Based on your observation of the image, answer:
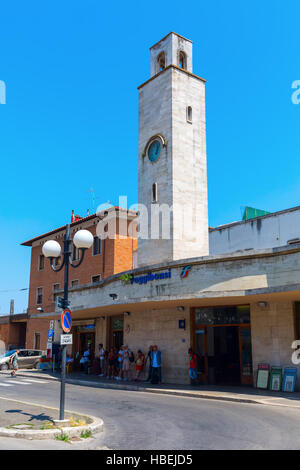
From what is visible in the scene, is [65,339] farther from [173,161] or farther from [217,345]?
[173,161]

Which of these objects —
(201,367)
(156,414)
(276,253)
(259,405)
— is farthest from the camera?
(201,367)

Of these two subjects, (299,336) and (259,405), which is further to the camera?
(299,336)

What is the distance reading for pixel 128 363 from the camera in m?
21.4

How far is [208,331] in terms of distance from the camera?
19.1 m

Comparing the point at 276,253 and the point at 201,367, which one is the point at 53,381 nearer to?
the point at 201,367

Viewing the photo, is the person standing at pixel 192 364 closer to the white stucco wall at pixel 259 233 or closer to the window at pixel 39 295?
the white stucco wall at pixel 259 233

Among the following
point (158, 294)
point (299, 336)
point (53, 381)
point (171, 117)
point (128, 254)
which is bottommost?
point (53, 381)

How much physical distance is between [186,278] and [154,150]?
9039 mm

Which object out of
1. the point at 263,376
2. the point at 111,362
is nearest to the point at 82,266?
the point at 111,362

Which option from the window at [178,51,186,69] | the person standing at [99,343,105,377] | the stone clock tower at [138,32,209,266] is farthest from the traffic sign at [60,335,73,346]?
the window at [178,51,186,69]

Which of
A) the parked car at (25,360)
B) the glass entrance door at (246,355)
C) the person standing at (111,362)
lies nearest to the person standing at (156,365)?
the person standing at (111,362)

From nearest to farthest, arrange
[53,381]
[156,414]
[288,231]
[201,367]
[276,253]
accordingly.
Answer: [156,414] < [276,253] < [201,367] < [53,381] < [288,231]

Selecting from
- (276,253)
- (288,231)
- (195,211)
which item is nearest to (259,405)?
(276,253)
